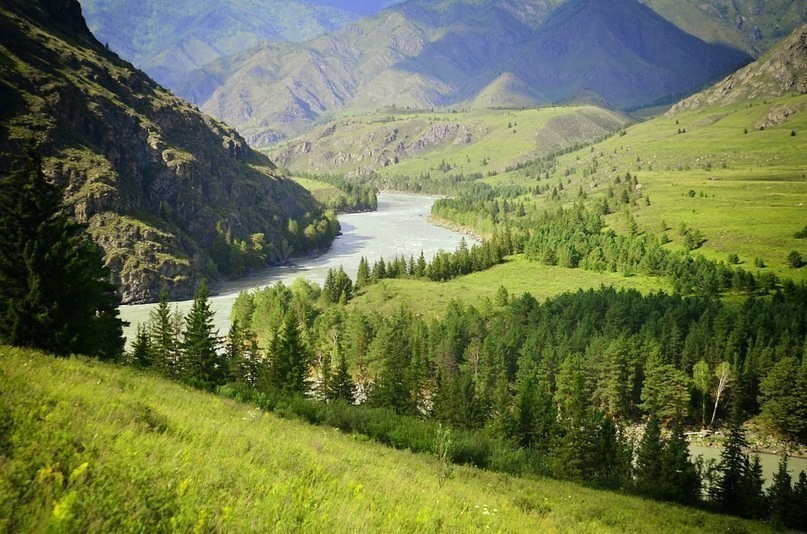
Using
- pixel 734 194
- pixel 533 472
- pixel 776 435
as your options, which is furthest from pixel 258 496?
pixel 734 194

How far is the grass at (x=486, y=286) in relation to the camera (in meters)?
119

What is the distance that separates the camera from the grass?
119188mm

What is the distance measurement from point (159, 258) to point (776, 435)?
14394cm

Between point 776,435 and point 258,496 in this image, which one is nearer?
point 258,496

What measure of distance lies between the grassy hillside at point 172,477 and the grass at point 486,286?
96943 millimetres

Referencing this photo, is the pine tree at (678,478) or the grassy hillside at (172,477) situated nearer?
the grassy hillside at (172,477)

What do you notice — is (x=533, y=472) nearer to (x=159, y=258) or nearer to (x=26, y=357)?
(x=26, y=357)

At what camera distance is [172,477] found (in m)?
8.48

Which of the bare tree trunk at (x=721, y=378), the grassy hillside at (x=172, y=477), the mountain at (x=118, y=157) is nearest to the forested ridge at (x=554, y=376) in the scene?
the bare tree trunk at (x=721, y=378)

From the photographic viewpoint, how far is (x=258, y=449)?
12.9 metres

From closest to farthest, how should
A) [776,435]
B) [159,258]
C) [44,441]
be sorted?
[44,441] → [776,435] → [159,258]

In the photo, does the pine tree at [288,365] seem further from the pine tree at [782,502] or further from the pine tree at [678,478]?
the pine tree at [782,502]

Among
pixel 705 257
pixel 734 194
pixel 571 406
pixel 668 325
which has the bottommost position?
pixel 571 406

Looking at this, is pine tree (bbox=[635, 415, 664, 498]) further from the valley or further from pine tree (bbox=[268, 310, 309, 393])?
pine tree (bbox=[268, 310, 309, 393])
